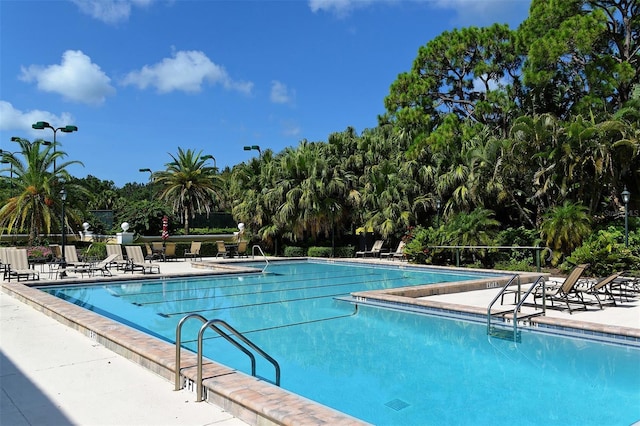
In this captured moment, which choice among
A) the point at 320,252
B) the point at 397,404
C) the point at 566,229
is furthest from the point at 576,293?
the point at 320,252

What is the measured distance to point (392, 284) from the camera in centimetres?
1669

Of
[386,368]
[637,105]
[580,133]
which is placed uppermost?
[637,105]

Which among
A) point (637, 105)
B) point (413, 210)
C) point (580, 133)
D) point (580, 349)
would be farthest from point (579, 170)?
point (580, 349)

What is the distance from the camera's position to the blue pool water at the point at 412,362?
571 centimetres

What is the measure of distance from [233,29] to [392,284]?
31.5ft

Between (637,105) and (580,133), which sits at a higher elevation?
(637,105)

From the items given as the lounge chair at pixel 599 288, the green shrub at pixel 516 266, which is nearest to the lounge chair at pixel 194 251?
the green shrub at pixel 516 266

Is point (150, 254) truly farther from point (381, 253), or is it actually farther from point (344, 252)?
point (381, 253)

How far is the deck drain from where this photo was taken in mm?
5828

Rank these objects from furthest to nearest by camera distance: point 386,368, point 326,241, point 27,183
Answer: point 326,241
point 27,183
point 386,368

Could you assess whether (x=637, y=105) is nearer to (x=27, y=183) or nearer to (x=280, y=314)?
(x=280, y=314)

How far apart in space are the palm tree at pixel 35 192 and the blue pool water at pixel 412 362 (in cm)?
1298

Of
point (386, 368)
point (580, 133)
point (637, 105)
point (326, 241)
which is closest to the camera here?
point (386, 368)

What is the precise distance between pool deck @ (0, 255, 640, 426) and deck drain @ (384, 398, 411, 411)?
175 centimetres
